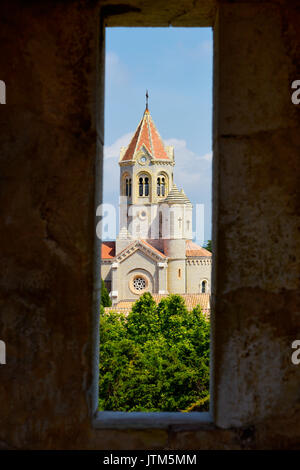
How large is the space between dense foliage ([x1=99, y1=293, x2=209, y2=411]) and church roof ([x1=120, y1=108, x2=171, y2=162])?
85.8 feet

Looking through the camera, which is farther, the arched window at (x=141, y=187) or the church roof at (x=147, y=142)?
the arched window at (x=141, y=187)

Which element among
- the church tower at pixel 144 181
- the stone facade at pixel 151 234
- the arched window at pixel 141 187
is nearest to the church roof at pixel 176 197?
the stone facade at pixel 151 234

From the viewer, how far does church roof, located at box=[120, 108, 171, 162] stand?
1587 inches

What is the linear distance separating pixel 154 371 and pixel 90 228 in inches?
460

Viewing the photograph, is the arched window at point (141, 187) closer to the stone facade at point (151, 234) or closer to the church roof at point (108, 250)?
the stone facade at point (151, 234)

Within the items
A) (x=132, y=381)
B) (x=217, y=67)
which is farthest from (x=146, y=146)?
(x=217, y=67)

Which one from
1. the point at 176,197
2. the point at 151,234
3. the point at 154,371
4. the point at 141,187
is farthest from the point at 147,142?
the point at 154,371

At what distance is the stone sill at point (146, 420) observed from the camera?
1.34 m

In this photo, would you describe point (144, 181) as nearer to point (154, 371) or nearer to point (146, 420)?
point (154, 371)

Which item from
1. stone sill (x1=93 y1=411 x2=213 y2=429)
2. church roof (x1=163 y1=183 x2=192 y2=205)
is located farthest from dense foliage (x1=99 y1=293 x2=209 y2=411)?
church roof (x1=163 y1=183 x2=192 y2=205)

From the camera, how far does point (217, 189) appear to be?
1356 mm
